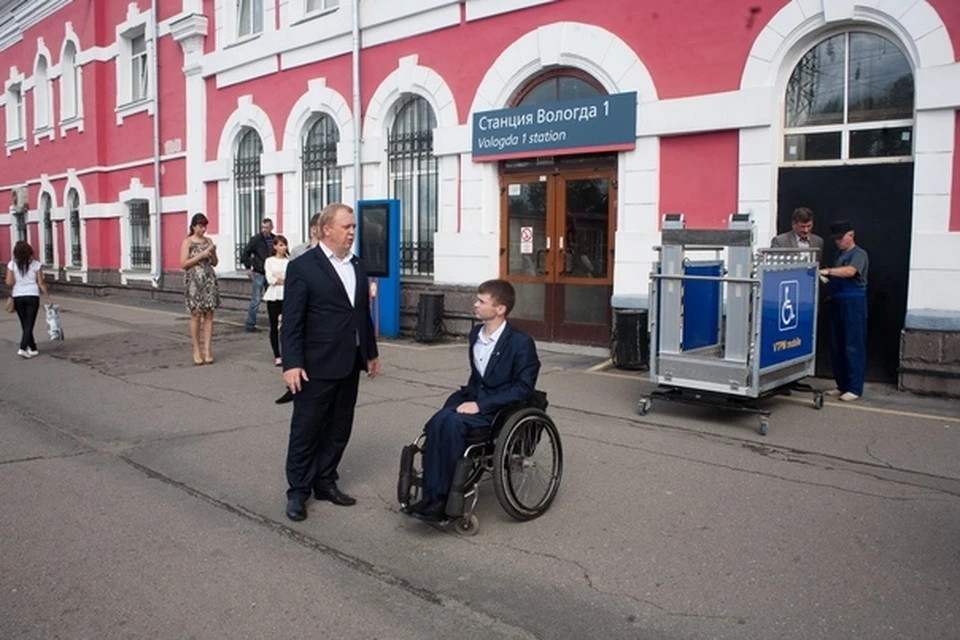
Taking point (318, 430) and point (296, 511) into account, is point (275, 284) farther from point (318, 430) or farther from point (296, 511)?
point (296, 511)

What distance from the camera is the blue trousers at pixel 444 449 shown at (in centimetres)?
458

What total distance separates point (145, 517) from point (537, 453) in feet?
7.73

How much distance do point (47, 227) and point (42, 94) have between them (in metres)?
3.98

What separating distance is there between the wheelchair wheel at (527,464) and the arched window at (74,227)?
21988 millimetres

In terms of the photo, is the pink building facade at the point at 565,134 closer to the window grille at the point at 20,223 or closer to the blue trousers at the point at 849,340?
the blue trousers at the point at 849,340

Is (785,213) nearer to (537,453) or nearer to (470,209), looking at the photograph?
(470,209)

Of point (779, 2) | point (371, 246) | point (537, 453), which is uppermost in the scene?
point (779, 2)

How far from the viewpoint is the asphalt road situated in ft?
12.3

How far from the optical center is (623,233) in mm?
10664

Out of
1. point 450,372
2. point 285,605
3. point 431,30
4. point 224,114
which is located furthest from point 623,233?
point 224,114

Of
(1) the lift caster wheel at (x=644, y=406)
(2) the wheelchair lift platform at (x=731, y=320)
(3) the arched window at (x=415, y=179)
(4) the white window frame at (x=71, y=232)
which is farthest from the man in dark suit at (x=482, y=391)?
(4) the white window frame at (x=71, y=232)

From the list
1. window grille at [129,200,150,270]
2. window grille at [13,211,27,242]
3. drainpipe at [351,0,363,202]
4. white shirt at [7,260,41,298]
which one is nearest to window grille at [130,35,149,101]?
window grille at [129,200,150,270]

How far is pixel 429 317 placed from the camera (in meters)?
12.5

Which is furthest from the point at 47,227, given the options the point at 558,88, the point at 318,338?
the point at 318,338
